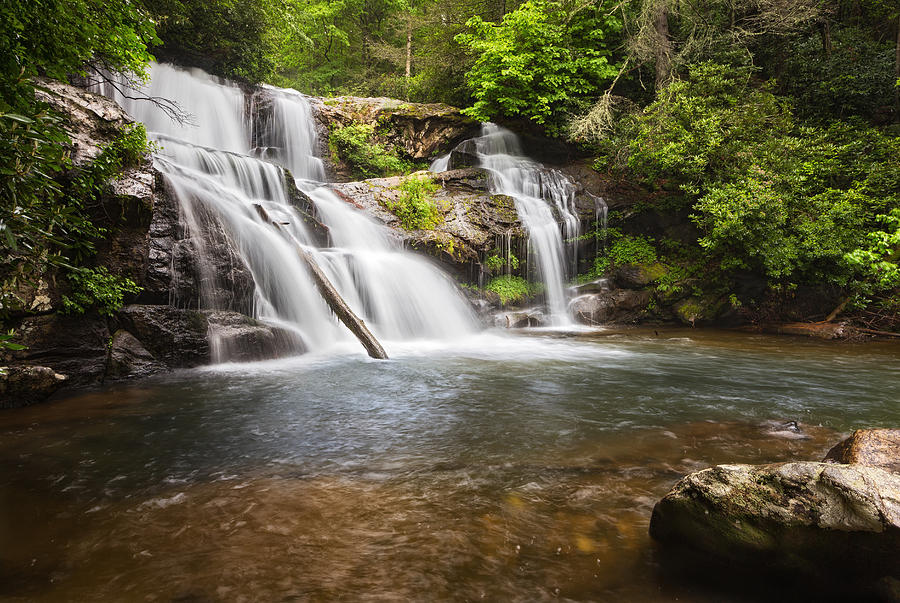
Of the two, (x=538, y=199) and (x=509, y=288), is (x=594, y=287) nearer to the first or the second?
(x=509, y=288)

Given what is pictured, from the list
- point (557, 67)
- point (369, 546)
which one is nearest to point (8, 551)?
point (369, 546)

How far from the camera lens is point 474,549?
6.73 feet

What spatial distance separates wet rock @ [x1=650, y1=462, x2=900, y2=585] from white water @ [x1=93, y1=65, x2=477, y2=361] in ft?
20.4

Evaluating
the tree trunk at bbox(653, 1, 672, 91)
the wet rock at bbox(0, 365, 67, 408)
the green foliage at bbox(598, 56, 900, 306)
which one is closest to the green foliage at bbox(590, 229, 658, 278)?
the green foliage at bbox(598, 56, 900, 306)

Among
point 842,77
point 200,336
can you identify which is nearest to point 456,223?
point 200,336

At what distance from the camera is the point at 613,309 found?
465 inches

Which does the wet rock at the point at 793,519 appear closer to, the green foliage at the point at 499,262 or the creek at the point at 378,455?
the creek at the point at 378,455

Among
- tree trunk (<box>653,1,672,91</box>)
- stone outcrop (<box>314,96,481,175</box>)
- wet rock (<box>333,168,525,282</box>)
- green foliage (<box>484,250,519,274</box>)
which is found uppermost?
tree trunk (<box>653,1,672,91</box>)

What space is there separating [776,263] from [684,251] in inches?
114

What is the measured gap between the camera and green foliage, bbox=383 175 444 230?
1116cm

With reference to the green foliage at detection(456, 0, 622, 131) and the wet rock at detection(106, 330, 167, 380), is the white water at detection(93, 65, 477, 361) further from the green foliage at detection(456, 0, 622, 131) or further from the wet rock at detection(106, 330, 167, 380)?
the green foliage at detection(456, 0, 622, 131)

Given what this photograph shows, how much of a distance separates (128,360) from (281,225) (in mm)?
3876

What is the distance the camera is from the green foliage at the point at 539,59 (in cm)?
1384

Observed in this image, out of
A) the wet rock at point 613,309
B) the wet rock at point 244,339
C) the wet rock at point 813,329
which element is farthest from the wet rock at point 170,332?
the wet rock at point 813,329
